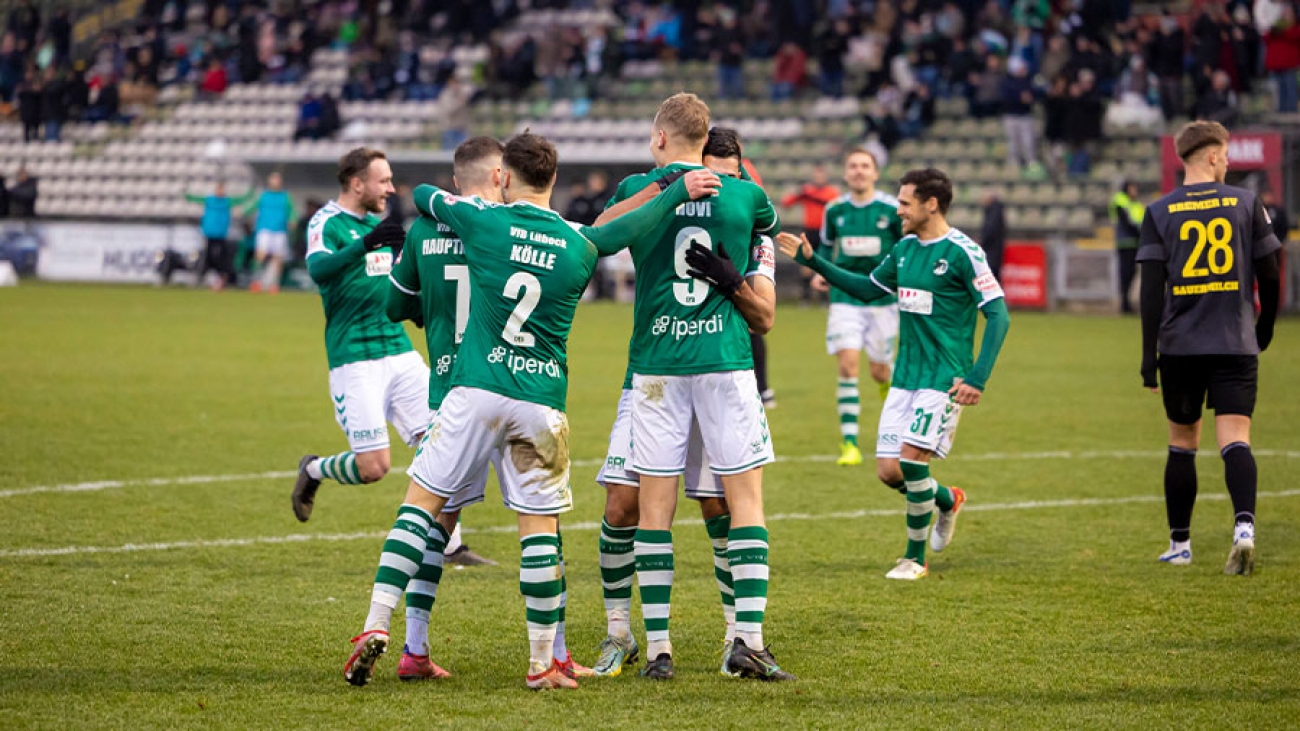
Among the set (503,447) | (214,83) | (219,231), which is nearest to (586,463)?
(503,447)

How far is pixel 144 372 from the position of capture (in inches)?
680

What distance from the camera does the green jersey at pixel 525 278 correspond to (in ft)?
18.3

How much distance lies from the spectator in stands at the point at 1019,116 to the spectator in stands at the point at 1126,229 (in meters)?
→ 3.58

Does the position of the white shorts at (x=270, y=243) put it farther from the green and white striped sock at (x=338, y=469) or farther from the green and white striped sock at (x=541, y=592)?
the green and white striped sock at (x=541, y=592)

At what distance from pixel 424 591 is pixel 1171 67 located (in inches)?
1023

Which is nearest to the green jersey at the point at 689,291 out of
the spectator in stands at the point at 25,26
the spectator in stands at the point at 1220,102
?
the spectator in stands at the point at 1220,102

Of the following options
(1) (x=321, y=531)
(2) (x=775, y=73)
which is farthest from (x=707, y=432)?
(2) (x=775, y=73)

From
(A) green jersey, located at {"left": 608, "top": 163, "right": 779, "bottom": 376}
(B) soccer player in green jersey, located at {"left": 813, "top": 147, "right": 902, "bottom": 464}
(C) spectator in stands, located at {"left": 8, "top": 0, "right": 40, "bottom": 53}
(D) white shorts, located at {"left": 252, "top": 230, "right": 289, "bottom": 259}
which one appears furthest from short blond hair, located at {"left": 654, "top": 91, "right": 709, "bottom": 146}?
(C) spectator in stands, located at {"left": 8, "top": 0, "right": 40, "bottom": 53}

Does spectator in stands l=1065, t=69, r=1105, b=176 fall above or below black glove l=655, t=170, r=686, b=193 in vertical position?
above

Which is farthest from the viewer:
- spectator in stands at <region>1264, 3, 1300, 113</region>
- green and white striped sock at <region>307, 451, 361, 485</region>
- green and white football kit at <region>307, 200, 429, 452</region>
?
spectator in stands at <region>1264, 3, 1300, 113</region>

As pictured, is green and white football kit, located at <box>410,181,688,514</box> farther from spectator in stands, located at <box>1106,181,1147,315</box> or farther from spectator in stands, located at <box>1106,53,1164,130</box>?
spectator in stands, located at <box>1106,53,1164,130</box>

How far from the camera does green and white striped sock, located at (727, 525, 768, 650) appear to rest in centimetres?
585

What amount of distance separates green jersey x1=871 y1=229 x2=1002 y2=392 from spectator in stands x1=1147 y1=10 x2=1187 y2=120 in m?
22.3

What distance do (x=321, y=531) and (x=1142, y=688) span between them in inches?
199
